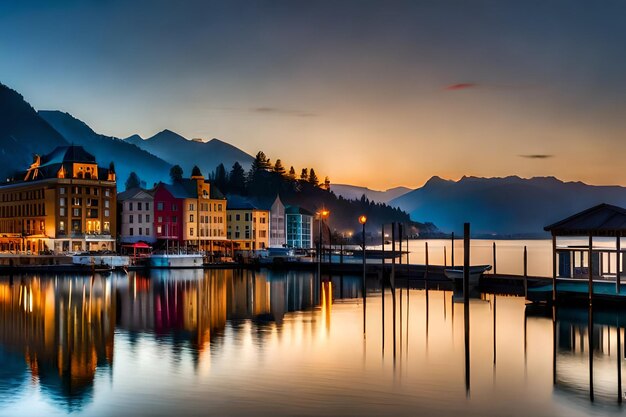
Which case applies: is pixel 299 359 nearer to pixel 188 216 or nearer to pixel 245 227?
pixel 188 216

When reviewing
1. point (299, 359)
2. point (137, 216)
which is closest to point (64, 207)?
Result: point (137, 216)

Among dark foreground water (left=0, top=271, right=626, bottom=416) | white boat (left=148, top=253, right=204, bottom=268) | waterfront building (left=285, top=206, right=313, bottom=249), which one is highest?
waterfront building (left=285, top=206, right=313, bottom=249)

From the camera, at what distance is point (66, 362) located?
40.6 metres

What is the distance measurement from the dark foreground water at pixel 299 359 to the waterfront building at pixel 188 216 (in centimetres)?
7968

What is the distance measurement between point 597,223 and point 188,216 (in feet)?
354

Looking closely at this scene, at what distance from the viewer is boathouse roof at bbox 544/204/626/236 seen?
5453 cm

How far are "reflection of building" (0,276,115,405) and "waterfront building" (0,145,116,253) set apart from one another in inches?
2198

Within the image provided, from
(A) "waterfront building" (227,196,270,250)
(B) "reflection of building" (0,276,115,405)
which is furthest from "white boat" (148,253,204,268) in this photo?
(B) "reflection of building" (0,276,115,405)

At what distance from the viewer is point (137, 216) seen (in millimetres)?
153625

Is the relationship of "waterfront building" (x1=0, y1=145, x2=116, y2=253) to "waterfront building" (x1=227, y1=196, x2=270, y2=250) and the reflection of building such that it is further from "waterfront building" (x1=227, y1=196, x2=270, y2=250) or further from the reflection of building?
the reflection of building

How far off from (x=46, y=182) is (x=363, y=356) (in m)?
117

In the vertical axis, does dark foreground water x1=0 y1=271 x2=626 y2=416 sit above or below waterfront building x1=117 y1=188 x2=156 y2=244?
below

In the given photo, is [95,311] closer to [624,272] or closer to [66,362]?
[66,362]

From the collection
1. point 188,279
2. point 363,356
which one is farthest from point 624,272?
point 188,279
